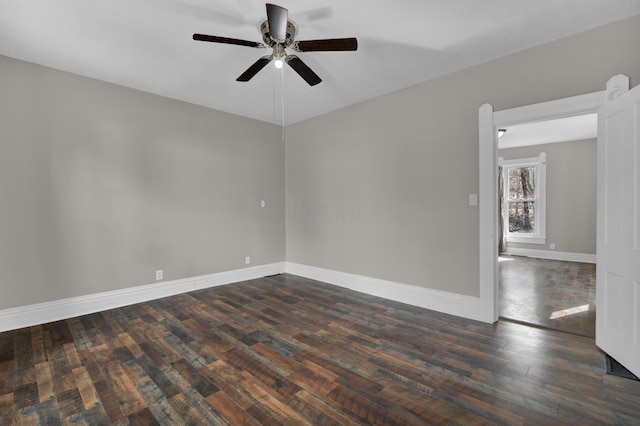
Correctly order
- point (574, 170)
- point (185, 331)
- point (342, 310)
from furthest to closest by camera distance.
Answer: point (574, 170) < point (342, 310) < point (185, 331)

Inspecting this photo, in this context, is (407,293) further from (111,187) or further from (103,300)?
(111,187)

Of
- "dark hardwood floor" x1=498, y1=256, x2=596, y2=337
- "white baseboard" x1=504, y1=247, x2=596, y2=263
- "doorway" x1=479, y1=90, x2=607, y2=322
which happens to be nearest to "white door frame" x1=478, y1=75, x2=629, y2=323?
"doorway" x1=479, y1=90, x2=607, y2=322

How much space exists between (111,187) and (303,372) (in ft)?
10.4

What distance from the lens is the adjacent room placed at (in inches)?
79.8

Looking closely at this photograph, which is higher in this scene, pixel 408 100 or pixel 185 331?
pixel 408 100

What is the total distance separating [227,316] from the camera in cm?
331

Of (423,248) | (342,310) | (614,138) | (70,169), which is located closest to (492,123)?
(614,138)

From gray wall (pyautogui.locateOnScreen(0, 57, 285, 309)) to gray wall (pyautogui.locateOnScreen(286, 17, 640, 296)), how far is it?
50.2 inches

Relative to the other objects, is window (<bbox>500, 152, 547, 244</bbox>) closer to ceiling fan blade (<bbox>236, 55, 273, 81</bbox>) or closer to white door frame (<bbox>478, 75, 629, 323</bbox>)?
white door frame (<bbox>478, 75, 629, 323</bbox>)

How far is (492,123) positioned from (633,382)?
7.72ft

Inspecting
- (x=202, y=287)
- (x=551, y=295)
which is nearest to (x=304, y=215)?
(x=202, y=287)

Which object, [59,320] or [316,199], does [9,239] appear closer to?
[59,320]

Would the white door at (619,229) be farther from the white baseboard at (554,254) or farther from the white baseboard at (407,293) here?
the white baseboard at (554,254)

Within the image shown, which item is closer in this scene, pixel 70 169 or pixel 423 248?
pixel 70 169
